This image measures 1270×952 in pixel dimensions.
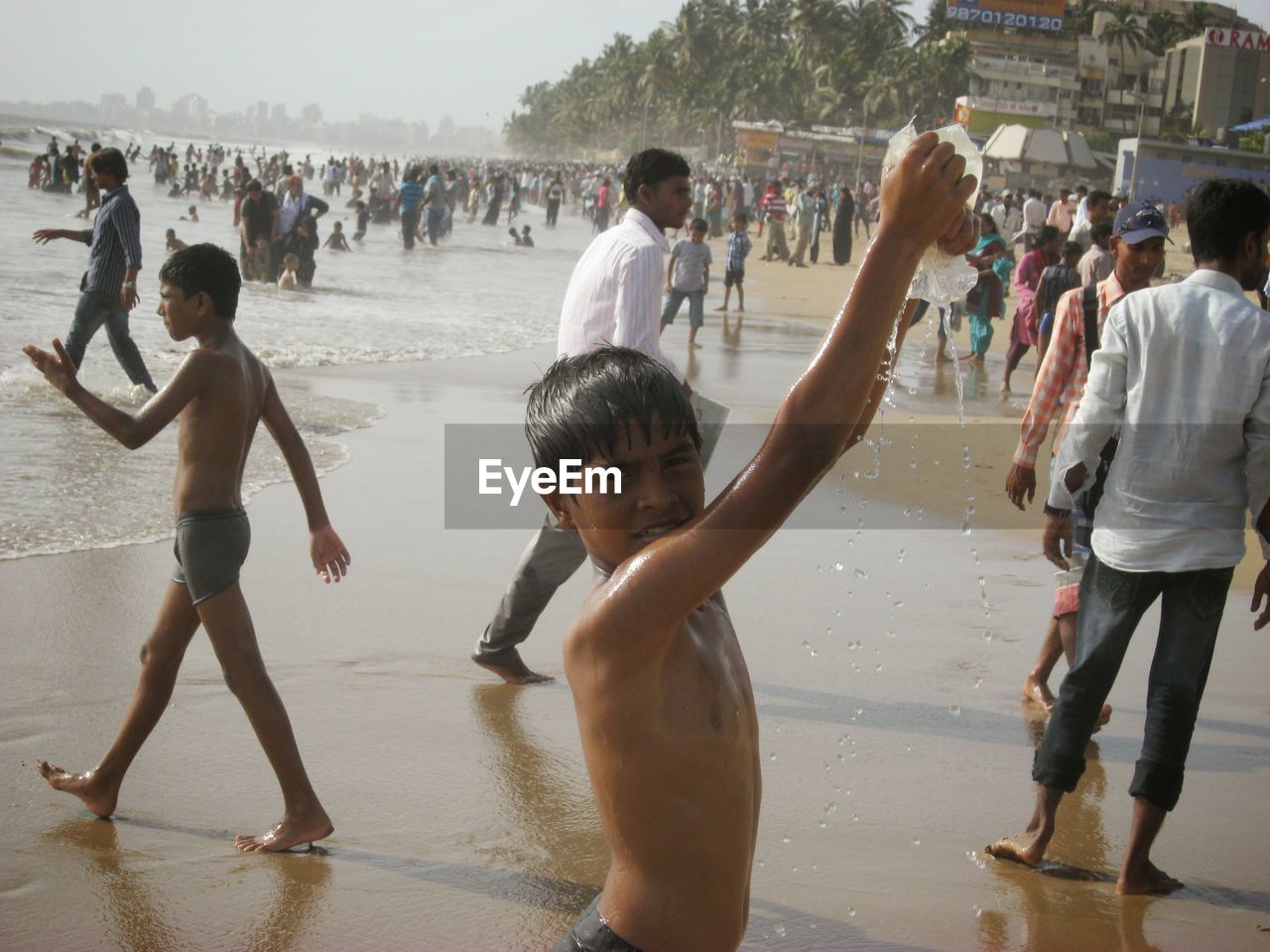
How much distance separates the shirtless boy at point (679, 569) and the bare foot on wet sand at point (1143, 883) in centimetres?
204

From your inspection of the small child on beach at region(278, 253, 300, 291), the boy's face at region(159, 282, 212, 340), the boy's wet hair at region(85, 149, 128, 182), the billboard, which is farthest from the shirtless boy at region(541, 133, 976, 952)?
the billboard

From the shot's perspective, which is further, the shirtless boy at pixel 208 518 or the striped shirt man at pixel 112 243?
the striped shirt man at pixel 112 243

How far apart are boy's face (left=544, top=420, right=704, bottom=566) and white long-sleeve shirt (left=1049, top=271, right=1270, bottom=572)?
2.12m

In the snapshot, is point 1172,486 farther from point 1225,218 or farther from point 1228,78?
point 1228,78

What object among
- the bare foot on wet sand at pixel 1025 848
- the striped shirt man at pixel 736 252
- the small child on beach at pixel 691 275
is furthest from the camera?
the striped shirt man at pixel 736 252

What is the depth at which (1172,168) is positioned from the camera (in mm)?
38719

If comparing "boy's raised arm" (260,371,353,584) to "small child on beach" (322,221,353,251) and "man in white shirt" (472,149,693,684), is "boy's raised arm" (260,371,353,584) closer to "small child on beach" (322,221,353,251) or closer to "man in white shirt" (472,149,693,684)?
"man in white shirt" (472,149,693,684)

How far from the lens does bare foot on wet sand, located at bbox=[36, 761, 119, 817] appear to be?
3.74m

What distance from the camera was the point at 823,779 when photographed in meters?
4.28

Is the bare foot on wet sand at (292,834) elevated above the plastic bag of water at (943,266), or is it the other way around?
the plastic bag of water at (943,266)

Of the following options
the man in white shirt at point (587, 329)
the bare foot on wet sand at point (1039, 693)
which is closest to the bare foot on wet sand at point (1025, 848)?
the bare foot on wet sand at point (1039, 693)

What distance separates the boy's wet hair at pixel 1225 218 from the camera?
3.60 m

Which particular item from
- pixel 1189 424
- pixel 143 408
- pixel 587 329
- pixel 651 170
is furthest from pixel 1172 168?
pixel 143 408

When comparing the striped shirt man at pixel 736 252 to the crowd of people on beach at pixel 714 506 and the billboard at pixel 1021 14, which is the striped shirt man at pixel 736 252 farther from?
the billboard at pixel 1021 14
